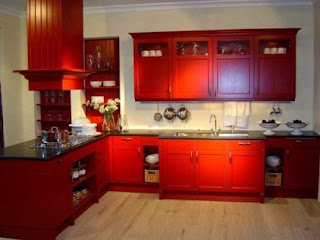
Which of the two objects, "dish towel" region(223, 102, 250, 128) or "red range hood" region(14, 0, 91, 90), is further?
"dish towel" region(223, 102, 250, 128)

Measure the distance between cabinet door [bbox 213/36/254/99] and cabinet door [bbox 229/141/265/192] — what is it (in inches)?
30.7

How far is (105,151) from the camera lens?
16.5ft

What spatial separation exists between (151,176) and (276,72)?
7.31 ft

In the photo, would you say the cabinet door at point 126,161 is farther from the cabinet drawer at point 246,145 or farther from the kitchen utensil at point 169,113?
the cabinet drawer at point 246,145

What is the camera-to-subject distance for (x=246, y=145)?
15.2ft

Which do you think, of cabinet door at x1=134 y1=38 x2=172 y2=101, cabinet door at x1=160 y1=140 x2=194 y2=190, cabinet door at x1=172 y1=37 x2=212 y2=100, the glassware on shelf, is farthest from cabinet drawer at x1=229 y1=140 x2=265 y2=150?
the glassware on shelf

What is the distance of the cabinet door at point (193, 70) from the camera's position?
200 inches

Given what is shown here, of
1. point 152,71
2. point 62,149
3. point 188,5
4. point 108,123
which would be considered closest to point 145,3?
point 188,5

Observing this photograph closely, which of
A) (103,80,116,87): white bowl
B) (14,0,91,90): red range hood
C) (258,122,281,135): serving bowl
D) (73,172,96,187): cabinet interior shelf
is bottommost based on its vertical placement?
(73,172,96,187): cabinet interior shelf

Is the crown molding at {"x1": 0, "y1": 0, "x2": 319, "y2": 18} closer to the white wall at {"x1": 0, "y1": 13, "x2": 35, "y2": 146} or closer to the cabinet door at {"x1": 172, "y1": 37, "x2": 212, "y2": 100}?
the white wall at {"x1": 0, "y1": 13, "x2": 35, "y2": 146}

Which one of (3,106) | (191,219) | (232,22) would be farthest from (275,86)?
(3,106)

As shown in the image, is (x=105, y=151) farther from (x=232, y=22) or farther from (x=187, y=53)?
(x=232, y=22)

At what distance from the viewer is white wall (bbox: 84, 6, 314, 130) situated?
516 centimetres

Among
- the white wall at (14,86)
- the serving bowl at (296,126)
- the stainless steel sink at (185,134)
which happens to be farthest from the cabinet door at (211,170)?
the white wall at (14,86)
